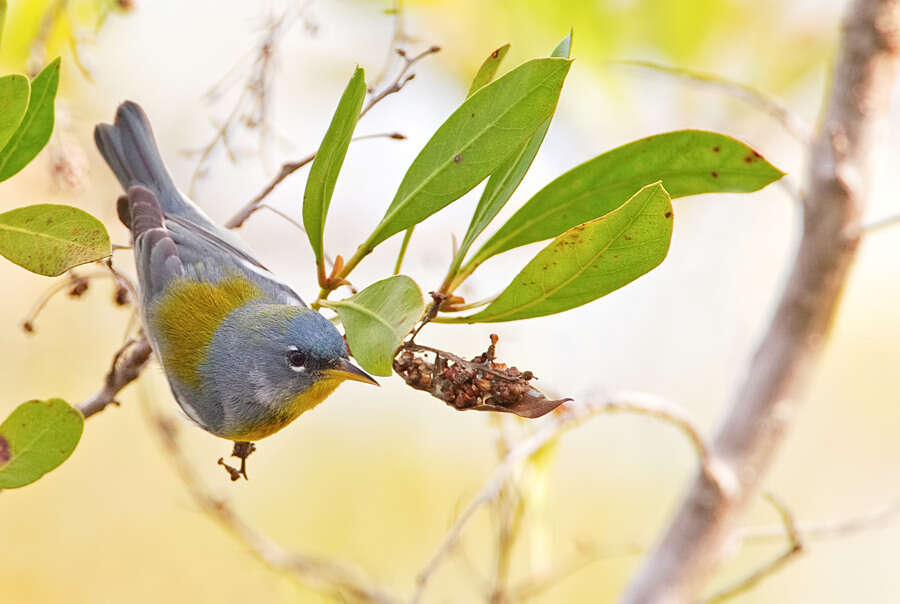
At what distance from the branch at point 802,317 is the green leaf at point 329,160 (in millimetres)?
1002

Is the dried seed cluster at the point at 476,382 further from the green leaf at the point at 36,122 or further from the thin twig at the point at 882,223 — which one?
the thin twig at the point at 882,223

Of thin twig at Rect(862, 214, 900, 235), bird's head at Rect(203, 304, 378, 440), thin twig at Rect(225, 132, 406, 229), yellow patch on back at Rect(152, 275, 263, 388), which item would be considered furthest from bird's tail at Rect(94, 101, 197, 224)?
thin twig at Rect(862, 214, 900, 235)

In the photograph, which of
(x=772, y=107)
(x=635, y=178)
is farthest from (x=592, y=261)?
(x=772, y=107)

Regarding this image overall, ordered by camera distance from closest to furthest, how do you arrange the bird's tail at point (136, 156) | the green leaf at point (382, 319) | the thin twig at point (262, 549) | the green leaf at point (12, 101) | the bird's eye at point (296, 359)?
the green leaf at point (382, 319), the green leaf at point (12, 101), the bird's eye at point (296, 359), the thin twig at point (262, 549), the bird's tail at point (136, 156)

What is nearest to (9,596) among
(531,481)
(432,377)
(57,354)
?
(57,354)

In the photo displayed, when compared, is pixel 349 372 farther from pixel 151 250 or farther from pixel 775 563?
pixel 775 563

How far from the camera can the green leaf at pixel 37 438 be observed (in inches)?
44.7

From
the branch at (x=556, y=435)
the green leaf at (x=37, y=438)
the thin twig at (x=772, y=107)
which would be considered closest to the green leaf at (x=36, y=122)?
the green leaf at (x=37, y=438)

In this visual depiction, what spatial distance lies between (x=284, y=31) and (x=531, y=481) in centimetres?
94

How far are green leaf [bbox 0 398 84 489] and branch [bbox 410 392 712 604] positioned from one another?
0.49m

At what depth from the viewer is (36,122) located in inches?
46.2

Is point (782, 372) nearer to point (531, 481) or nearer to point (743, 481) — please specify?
point (743, 481)

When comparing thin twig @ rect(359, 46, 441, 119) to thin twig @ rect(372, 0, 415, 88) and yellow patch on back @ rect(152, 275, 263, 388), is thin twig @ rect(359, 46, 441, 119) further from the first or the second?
yellow patch on back @ rect(152, 275, 263, 388)

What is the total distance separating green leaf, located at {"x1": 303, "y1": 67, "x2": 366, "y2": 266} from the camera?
42.7 inches
